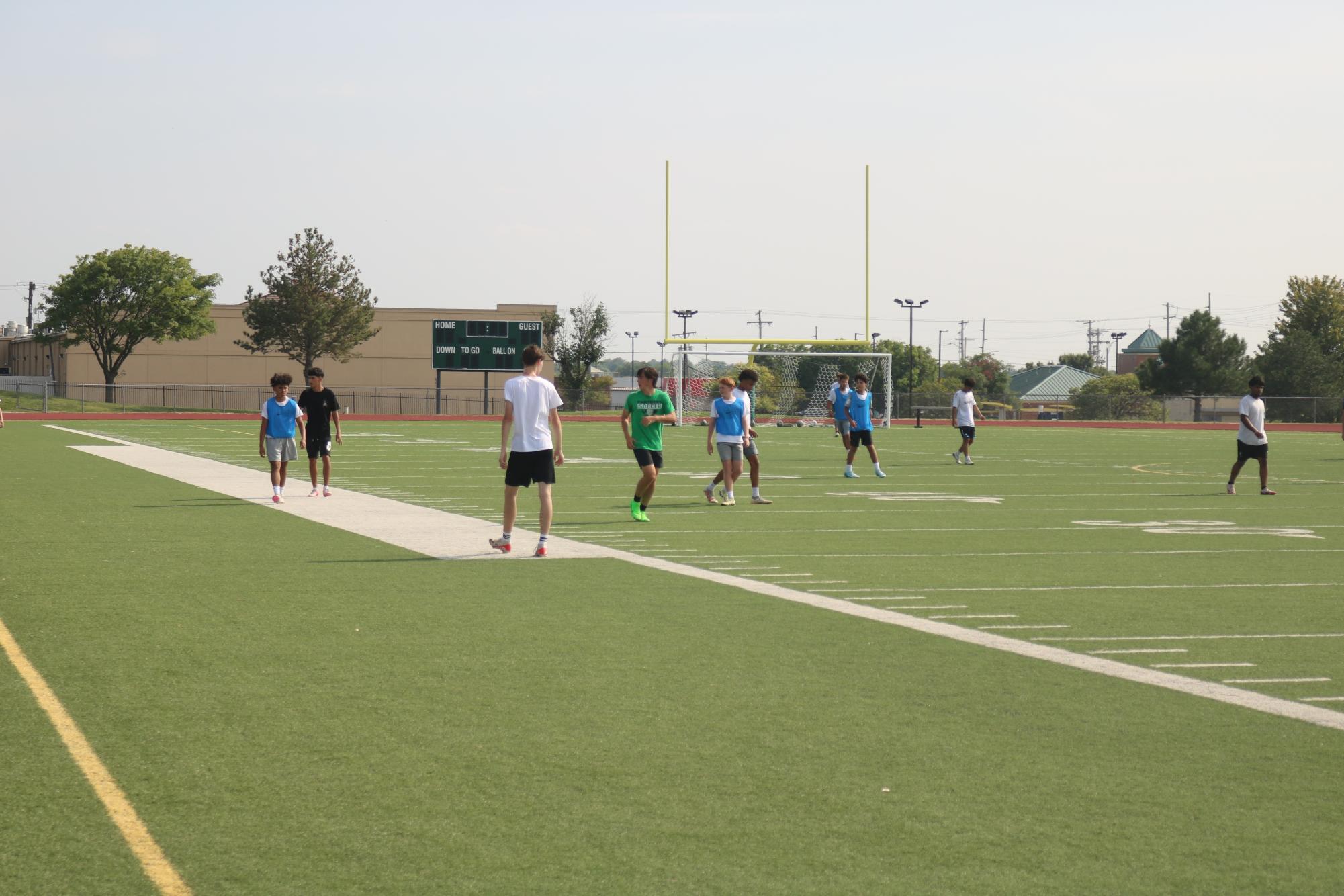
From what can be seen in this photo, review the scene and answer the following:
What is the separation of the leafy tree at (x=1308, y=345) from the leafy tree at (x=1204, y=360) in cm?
169

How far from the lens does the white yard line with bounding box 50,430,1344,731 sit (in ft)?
23.2

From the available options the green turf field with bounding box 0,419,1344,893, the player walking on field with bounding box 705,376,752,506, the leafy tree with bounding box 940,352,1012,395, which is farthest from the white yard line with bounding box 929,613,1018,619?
the leafy tree with bounding box 940,352,1012,395

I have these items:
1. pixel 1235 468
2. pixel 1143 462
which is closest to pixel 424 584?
pixel 1235 468

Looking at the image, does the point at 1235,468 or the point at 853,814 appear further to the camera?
the point at 1235,468

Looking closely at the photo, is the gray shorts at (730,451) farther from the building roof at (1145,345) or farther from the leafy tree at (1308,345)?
the building roof at (1145,345)

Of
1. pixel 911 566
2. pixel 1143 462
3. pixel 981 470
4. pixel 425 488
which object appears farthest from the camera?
pixel 1143 462

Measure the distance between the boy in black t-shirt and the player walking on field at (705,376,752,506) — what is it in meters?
4.87

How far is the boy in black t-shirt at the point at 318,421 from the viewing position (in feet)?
63.5

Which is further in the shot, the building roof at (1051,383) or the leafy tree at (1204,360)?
the building roof at (1051,383)

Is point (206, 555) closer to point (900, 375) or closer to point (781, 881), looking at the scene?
point (781, 881)

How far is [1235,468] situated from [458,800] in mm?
18255

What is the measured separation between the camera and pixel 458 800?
5.16 m

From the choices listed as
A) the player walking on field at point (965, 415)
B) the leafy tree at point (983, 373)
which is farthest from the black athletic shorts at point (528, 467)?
the leafy tree at point (983, 373)

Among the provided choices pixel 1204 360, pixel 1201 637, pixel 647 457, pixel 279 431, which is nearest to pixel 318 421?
pixel 279 431
